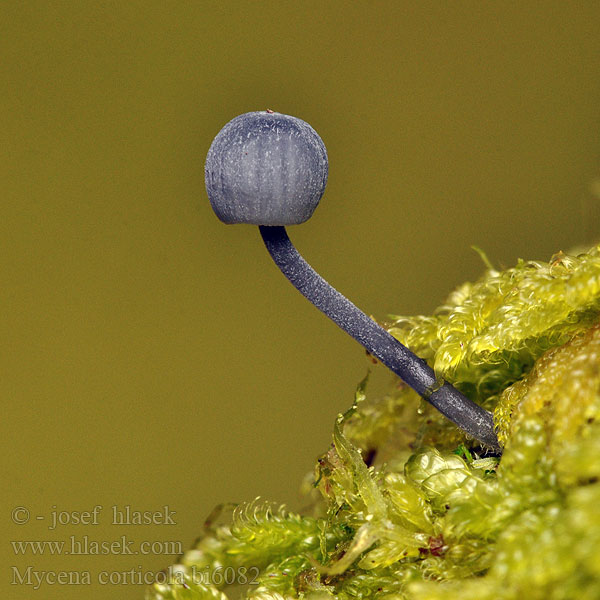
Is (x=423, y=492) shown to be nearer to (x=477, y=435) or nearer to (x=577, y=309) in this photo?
(x=477, y=435)

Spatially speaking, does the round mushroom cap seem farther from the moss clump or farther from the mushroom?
the moss clump

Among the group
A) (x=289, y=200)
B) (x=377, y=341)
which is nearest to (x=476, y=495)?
(x=377, y=341)

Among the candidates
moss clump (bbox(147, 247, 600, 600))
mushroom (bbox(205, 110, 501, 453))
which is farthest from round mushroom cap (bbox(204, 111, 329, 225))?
moss clump (bbox(147, 247, 600, 600))

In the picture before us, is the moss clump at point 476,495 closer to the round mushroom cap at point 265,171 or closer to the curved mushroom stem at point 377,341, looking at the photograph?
the curved mushroom stem at point 377,341

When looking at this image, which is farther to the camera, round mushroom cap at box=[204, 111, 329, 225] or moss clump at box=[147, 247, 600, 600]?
round mushroom cap at box=[204, 111, 329, 225]

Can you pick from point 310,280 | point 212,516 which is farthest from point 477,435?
point 212,516

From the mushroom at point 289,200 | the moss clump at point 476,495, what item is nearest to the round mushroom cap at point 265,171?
the mushroom at point 289,200

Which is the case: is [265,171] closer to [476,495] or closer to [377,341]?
[377,341]
